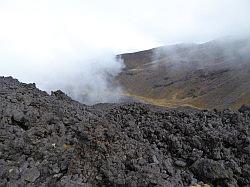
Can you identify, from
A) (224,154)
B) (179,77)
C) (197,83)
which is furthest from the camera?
(179,77)

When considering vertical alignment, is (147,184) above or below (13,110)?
below

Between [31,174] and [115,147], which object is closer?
[31,174]

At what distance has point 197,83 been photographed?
102 meters

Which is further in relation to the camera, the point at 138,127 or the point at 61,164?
the point at 138,127

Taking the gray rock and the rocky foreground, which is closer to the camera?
the gray rock

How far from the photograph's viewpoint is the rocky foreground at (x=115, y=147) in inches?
580

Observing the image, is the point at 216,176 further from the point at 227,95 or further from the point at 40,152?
the point at 227,95

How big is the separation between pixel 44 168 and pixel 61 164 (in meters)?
0.58

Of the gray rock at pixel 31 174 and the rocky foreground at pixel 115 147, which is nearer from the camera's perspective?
the gray rock at pixel 31 174

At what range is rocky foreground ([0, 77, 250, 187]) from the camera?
580 inches

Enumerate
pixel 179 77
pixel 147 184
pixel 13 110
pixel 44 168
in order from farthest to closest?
pixel 179 77 → pixel 13 110 → pixel 44 168 → pixel 147 184

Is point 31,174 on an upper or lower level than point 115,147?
lower

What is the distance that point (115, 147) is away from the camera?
15859mm

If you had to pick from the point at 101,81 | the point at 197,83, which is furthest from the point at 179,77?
the point at 101,81
